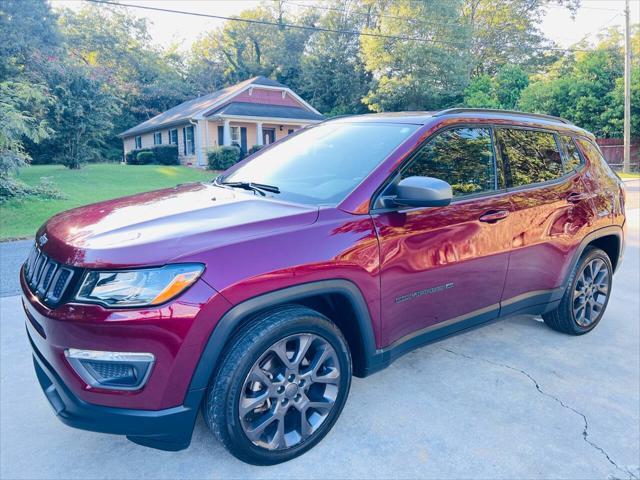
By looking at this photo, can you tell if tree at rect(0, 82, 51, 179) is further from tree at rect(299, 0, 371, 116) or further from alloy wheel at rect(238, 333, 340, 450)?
tree at rect(299, 0, 371, 116)

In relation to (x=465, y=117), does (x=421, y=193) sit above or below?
below

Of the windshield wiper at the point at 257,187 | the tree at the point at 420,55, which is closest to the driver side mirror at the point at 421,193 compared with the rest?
the windshield wiper at the point at 257,187

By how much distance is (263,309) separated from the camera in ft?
7.16

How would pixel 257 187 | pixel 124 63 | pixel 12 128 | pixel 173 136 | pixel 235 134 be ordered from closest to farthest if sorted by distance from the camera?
pixel 257 187 < pixel 12 128 < pixel 235 134 < pixel 173 136 < pixel 124 63

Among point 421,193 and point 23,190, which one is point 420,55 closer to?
point 23,190

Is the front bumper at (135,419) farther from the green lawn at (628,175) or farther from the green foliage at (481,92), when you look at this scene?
the green foliage at (481,92)

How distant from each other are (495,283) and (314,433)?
5.22ft

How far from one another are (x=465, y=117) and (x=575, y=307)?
1.97 meters

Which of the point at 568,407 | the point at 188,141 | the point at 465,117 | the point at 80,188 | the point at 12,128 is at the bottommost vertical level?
the point at 568,407

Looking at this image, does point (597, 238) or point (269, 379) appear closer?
point (269, 379)

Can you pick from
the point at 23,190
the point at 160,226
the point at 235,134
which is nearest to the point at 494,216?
the point at 160,226

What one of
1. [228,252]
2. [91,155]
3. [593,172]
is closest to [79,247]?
[228,252]

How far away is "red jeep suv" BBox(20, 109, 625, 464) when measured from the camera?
196cm

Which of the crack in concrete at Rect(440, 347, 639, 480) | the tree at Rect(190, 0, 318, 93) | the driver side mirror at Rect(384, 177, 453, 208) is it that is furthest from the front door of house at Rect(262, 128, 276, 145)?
the driver side mirror at Rect(384, 177, 453, 208)
